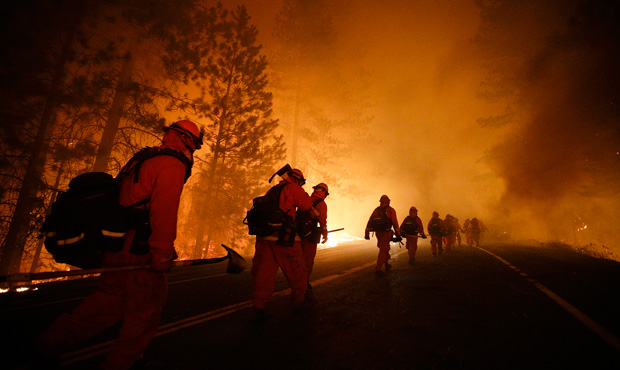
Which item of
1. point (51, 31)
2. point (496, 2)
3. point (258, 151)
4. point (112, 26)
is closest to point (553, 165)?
point (496, 2)

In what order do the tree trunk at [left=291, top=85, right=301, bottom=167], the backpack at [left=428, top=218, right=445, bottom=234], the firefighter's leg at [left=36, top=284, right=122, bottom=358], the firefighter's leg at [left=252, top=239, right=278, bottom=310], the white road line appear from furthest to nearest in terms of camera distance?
the tree trunk at [left=291, top=85, right=301, bottom=167], the backpack at [left=428, top=218, right=445, bottom=234], the firefighter's leg at [left=252, top=239, right=278, bottom=310], the white road line, the firefighter's leg at [left=36, top=284, right=122, bottom=358]

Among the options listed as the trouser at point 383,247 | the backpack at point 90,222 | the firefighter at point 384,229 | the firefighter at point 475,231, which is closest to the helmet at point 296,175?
the backpack at point 90,222

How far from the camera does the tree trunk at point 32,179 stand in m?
8.67

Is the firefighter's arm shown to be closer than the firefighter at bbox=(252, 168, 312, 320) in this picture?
Yes

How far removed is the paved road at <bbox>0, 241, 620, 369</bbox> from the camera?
8.02ft

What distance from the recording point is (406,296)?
15.7 feet

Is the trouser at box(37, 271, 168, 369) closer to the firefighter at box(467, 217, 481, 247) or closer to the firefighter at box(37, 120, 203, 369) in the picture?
the firefighter at box(37, 120, 203, 369)

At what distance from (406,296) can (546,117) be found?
25.5 meters

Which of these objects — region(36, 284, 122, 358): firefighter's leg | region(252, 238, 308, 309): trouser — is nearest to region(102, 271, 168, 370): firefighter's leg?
region(36, 284, 122, 358): firefighter's leg

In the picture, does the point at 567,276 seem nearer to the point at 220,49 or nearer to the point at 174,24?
the point at 174,24

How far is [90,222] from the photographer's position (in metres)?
2.13

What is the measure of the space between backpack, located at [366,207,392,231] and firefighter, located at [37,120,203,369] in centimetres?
642

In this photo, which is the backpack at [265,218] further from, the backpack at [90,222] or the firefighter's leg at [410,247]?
the firefighter's leg at [410,247]

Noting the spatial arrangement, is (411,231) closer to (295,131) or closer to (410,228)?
(410,228)
